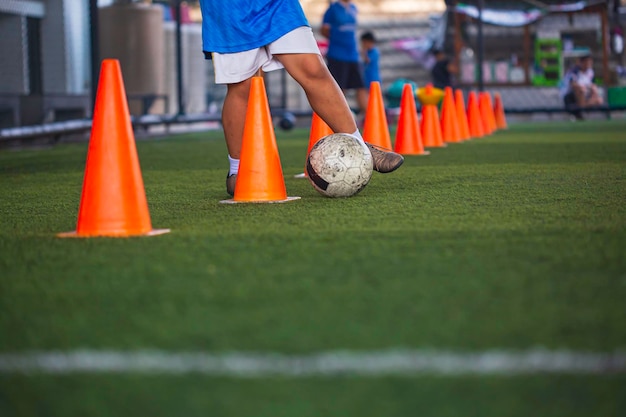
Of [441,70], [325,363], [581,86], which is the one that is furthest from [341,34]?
[325,363]

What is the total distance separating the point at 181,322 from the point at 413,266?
2.68 ft

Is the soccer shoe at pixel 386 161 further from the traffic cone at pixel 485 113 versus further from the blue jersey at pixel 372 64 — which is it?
the blue jersey at pixel 372 64

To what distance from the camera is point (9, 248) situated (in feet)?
10.6

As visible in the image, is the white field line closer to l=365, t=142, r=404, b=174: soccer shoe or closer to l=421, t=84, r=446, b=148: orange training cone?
l=365, t=142, r=404, b=174: soccer shoe

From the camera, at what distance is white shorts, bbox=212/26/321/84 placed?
195 inches

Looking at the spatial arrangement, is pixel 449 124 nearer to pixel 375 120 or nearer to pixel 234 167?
pixel 375 120

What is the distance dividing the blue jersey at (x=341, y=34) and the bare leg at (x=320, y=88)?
24.1 ft

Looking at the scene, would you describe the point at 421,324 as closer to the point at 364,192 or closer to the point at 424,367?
the point at 424,367

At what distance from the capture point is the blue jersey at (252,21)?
16.2 ft

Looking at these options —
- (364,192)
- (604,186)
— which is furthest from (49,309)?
(604,186)

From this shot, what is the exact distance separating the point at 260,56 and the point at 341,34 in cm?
746

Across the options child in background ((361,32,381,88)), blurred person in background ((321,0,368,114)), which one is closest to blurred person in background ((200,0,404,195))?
blurred person in background ((321,0,368,114))

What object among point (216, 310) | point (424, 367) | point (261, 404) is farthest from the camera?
point (216, 310)

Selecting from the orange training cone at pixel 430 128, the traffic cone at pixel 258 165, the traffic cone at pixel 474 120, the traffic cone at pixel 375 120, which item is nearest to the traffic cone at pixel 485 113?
the traffic cone at pixel 474 120
